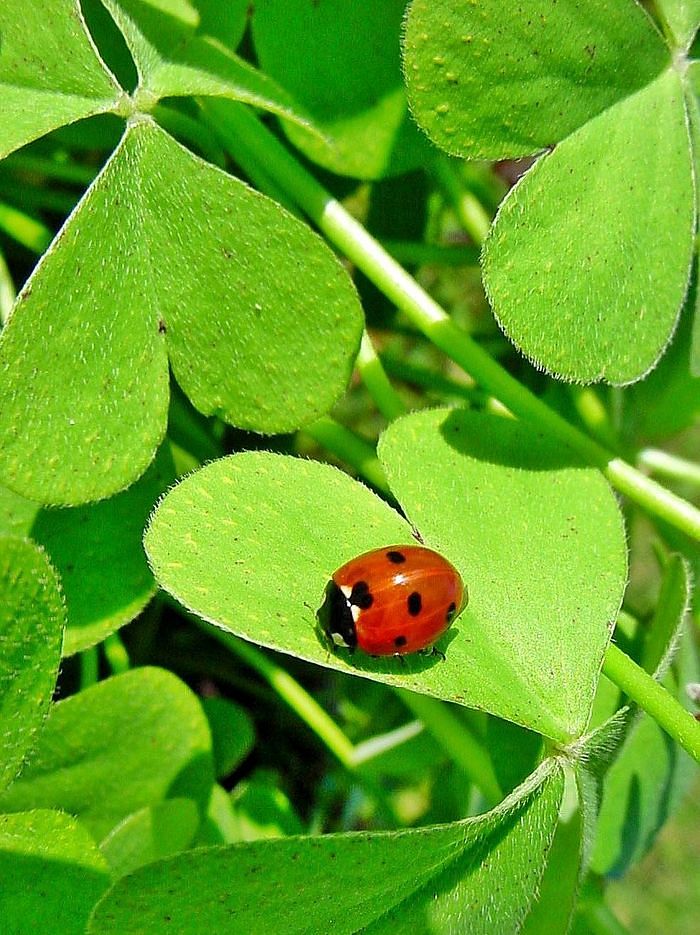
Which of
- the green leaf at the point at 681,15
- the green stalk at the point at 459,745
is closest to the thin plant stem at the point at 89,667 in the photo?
the green stalk at the point at 459,745

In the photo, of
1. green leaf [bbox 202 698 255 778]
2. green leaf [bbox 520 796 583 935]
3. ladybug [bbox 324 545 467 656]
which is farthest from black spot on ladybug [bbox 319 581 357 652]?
green leaf [bbox 202 698 255 778]

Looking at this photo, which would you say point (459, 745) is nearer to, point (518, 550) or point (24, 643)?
point (518, 550)

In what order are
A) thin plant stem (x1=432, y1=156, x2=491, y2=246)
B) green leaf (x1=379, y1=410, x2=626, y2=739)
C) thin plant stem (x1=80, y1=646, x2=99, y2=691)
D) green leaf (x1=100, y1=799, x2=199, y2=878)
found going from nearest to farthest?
green leaf (x1=379, y1=410, x2=626, y2=739) → green leaf (x1=100, y1=799, x2=199, y2=878) → thin plant stem (x1=80, y1=646, x2=99, y2=691) → thin plant stem (x1=432, y1=156, x2=491, y2=246)

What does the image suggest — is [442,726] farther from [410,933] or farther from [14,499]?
[14,499]

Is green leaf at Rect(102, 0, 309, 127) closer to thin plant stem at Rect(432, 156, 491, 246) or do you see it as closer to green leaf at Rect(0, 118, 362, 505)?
green leaf at Rect(0, 118, 362, 505)

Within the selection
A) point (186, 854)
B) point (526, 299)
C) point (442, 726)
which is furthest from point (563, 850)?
point (526, 299)

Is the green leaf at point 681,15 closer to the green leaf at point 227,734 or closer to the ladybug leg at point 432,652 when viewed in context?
the ladybug leg at point 432,652

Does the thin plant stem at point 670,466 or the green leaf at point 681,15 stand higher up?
the green leaf at point 681,15
